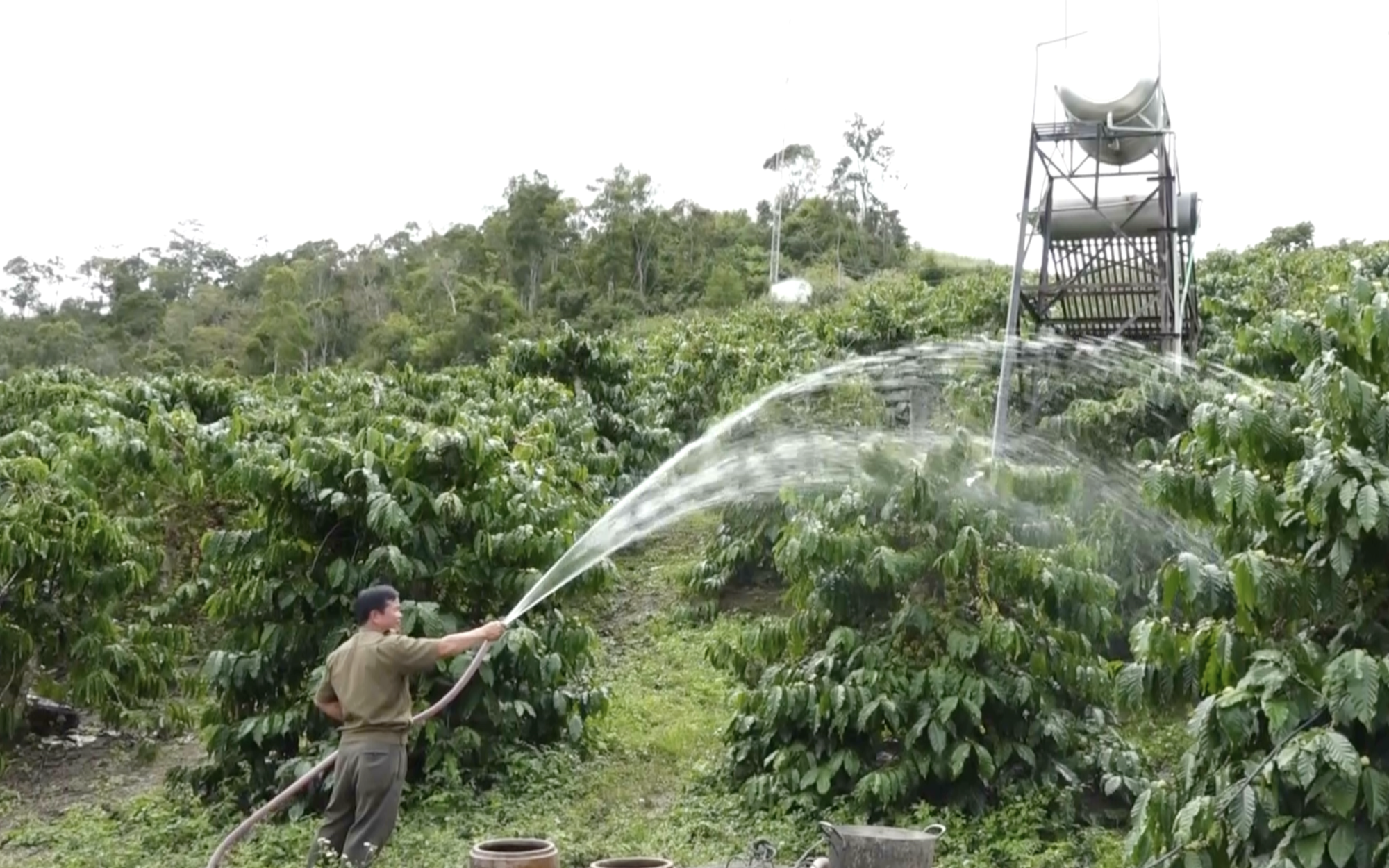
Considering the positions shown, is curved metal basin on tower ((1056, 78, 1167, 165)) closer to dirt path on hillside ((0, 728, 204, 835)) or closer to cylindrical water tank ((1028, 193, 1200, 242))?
cylindrical water tank ((1028, 193, 1200, 242))

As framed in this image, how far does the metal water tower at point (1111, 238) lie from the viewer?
11703mm

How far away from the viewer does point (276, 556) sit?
8.95 metres

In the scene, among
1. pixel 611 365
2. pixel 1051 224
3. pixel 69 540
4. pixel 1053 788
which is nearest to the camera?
pixel 1053 788

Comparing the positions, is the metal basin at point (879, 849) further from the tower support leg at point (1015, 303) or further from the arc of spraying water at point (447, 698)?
the tower support leg at point (1015, 303)

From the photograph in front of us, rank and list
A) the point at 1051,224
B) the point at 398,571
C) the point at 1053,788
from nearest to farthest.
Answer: the point at 1053,788 < the point at 398,571 < the point at 1051,224

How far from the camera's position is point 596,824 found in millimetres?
8531

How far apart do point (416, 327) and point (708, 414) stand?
2667 cm

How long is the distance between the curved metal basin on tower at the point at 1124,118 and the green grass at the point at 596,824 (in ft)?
14.5

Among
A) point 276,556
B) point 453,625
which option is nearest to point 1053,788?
point 453,625

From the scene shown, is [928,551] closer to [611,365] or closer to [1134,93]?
[1134,93]

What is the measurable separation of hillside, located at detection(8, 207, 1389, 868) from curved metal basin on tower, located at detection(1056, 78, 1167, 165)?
1.57m

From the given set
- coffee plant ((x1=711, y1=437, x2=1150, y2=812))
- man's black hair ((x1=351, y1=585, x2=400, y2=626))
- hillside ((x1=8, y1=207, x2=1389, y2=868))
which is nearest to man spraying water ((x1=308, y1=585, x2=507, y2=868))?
man's black hair ((x1=351, y1=585, x2=400, y2=626))

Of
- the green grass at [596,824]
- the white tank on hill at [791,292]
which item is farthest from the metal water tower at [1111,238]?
the white tank on hill at [791,292]

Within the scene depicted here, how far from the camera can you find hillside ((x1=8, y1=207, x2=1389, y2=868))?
5.05 meters
